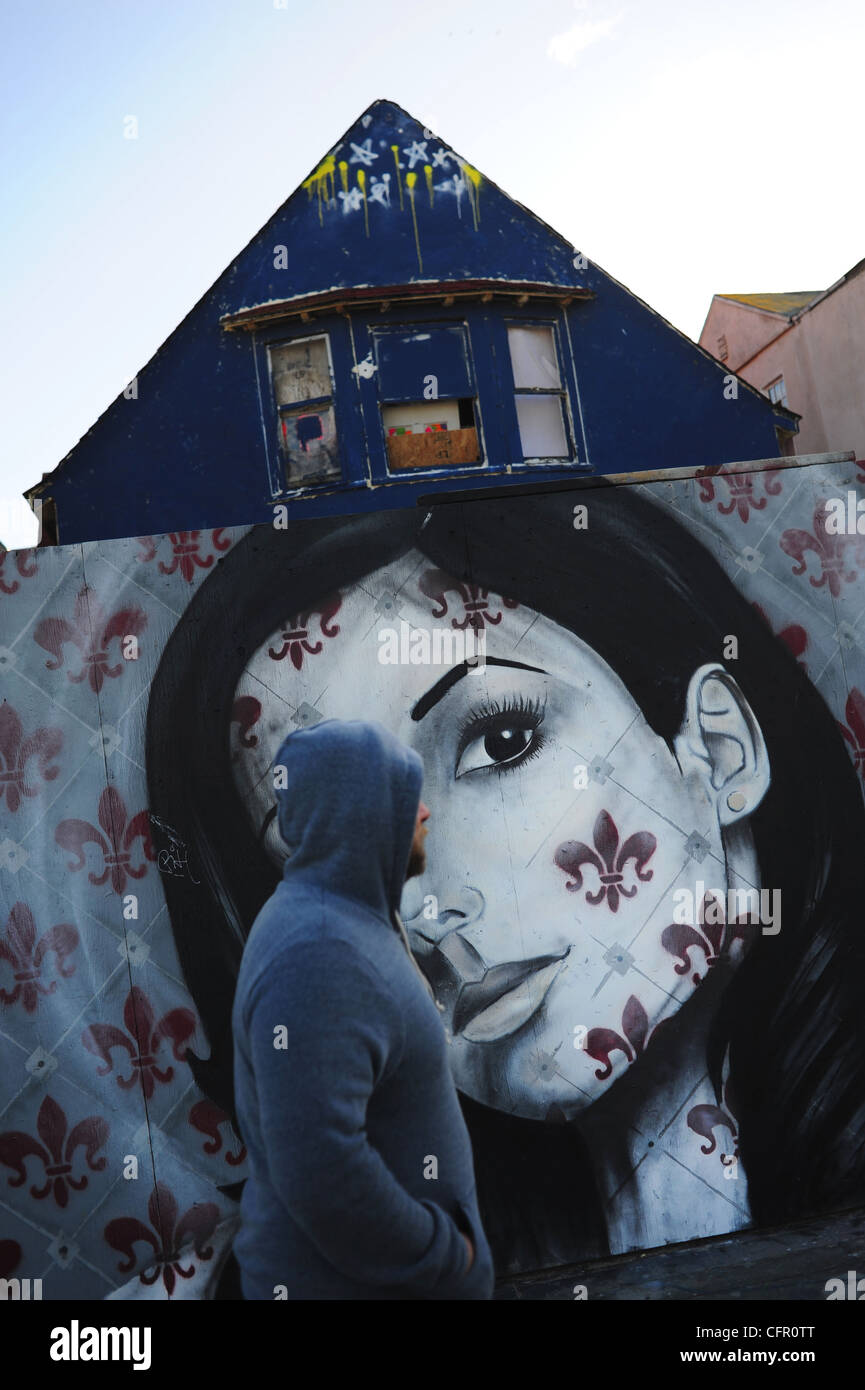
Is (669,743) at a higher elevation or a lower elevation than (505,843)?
higher

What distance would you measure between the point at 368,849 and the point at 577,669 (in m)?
2.41

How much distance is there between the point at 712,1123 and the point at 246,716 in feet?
7.71

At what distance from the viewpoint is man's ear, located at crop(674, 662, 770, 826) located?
14.0 feet

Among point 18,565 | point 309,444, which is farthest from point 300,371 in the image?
point 18,565

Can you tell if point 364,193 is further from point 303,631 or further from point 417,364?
point 303,631

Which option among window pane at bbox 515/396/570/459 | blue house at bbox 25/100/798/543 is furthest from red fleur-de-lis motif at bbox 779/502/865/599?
window pane at bbox 515/396/570/459

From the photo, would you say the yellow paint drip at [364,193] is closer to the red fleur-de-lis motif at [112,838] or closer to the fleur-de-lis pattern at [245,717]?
the fleur-de-lis pattern at [245,717]

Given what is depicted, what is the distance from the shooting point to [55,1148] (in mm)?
3814

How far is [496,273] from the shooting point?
12.1 meters

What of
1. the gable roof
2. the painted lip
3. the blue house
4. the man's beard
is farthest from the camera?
the gable roof

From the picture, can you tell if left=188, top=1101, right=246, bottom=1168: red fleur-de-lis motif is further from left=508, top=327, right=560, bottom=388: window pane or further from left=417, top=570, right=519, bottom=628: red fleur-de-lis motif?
left=508, top=327, right=560, bottom=388: window pane

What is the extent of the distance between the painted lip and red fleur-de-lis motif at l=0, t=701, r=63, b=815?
178 centimetres

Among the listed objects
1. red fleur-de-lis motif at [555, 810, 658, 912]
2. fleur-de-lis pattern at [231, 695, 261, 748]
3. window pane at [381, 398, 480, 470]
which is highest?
window pane at [381, 398, 480, 470]
